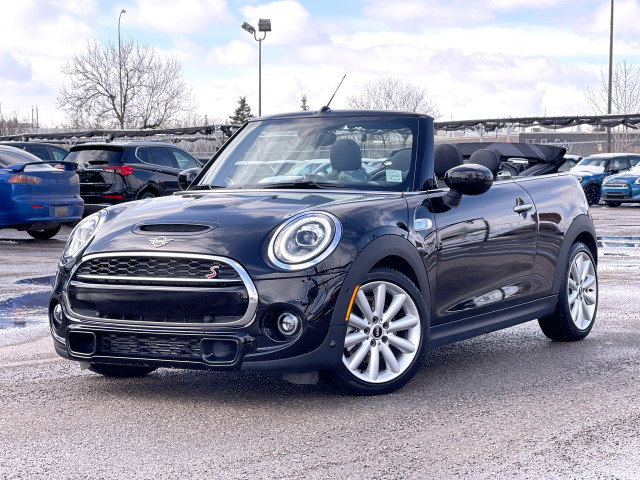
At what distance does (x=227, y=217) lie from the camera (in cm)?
518

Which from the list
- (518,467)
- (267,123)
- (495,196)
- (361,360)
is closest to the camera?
(518,467)

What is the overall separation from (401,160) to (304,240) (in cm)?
127

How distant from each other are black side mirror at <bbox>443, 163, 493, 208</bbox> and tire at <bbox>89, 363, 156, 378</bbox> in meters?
1.93

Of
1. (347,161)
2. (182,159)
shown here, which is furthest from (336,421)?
(182,159)

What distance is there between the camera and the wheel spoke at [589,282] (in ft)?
24.3

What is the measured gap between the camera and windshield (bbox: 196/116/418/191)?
6.00 m

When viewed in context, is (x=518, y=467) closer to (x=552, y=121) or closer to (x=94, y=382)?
(x=94, y=382)

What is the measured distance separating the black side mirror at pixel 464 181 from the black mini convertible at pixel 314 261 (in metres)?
Answer: 0.01

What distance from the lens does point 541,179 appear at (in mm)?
7055

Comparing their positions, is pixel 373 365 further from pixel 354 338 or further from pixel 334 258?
pixel 334 258

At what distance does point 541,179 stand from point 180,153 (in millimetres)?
14320

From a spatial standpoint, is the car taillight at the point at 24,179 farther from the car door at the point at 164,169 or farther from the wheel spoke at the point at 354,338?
the wheel spoke at the point at 354,338

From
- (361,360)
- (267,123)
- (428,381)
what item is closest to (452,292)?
(428,381)

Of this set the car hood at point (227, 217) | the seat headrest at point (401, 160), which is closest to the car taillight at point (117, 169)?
the car hood at point (227, 217)
